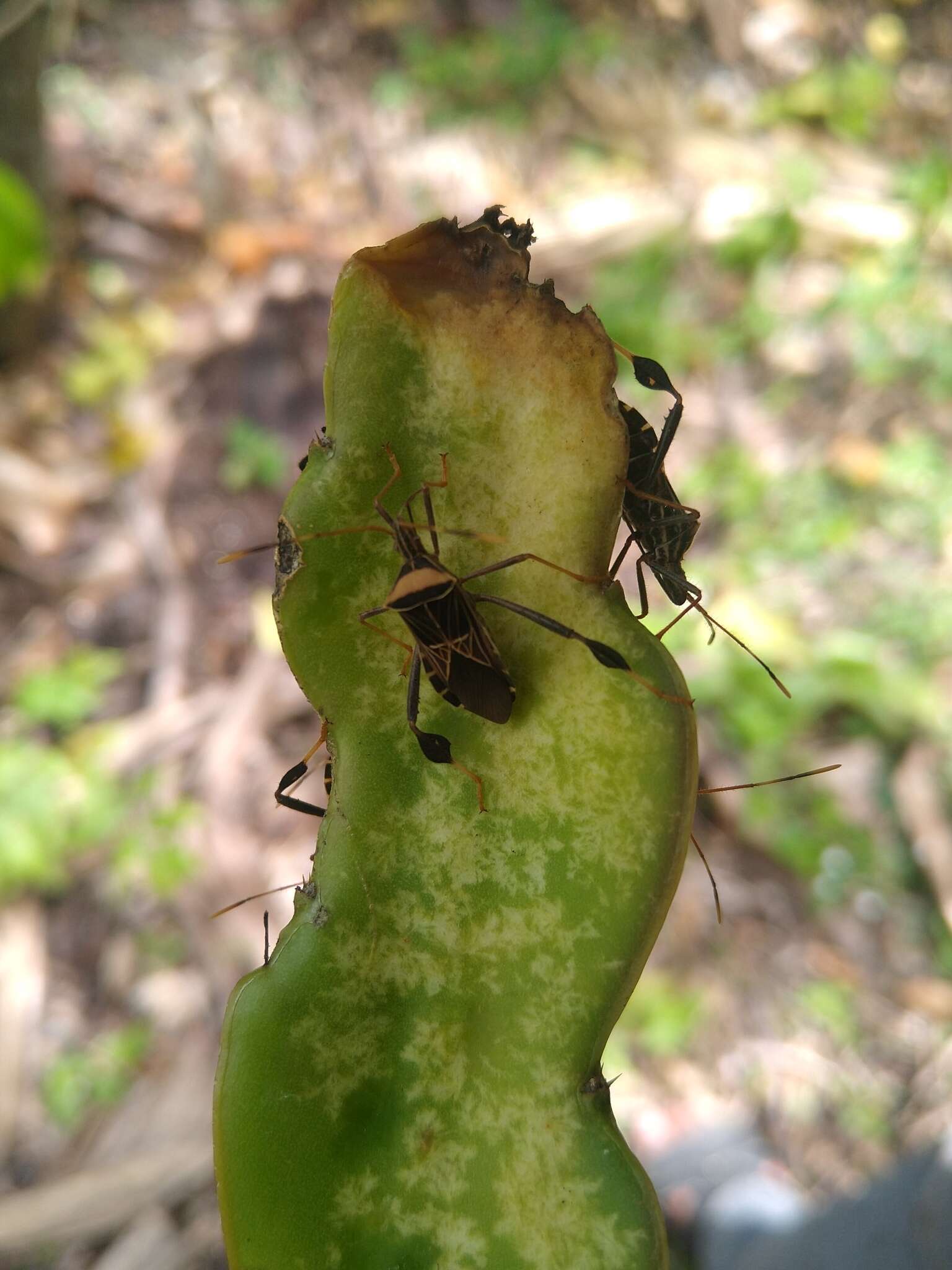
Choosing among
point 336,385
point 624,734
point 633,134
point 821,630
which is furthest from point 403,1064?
point 633,134

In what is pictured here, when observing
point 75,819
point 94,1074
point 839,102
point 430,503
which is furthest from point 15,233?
point 839,102

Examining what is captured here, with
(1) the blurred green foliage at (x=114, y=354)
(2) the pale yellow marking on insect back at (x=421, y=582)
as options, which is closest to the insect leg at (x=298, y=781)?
(2) the pale yellow marking on insect back at (x=421, y=582)

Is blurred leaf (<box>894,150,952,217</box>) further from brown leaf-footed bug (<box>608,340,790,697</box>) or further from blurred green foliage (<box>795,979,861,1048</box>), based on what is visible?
brown leaf-footed bug (<box>608,340,790,697</box>)

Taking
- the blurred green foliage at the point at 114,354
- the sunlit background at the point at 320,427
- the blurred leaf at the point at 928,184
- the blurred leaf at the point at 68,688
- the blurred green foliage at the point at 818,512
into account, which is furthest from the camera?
the blurred leaf at the point at 928,184

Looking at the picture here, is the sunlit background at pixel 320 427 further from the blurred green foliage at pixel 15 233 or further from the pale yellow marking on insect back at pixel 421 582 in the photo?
the pale yellow marking on insect back at pixel 421 582

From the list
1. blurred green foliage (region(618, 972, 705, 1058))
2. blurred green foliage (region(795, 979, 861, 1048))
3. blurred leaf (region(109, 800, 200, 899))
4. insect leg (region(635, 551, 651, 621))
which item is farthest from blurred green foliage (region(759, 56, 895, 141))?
insect leg (region(635, 551, 651, 621))

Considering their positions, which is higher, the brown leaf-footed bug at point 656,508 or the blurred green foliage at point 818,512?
the brown leaf-footed bug at point 656,508
